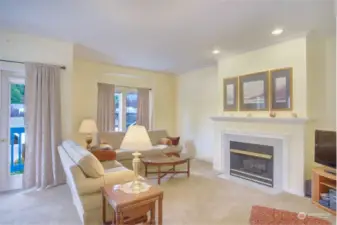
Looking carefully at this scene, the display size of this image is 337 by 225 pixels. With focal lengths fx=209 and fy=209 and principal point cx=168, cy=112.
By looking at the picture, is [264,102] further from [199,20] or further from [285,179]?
[199,20]

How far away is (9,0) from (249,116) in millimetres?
4182

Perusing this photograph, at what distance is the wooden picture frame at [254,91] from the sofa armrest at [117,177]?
9.28ft

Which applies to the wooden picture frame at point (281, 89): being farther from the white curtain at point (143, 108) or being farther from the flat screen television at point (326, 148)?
the white curtain at point (143, 108)

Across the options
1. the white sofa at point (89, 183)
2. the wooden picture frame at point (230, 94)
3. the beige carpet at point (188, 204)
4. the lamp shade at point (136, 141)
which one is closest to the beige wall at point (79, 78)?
the beige carpet at point (188, 204)

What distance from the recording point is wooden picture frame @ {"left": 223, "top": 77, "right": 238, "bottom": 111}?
4.59 m

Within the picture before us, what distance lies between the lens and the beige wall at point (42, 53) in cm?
350

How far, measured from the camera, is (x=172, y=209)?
9.55 ft

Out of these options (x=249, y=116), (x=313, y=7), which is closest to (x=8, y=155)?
(x=249, y=116)

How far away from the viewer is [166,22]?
9.77ft

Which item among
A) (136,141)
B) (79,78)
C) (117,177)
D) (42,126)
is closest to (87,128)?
(42,126)

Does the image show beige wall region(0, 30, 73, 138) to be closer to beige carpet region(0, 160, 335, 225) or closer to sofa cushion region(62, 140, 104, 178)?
beige carpet region(0, 160, 335, 225)

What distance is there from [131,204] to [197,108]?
14.9 ft

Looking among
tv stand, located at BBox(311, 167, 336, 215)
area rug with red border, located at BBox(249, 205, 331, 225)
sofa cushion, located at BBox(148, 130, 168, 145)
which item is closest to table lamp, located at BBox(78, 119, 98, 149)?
sofa cushion, located at BBox(148, 130, 168, 145)

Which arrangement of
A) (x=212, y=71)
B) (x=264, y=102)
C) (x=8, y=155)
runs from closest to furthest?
1. (x=8, y=155)
2. (x=264, y=102)
3. (x=212, y=71)
